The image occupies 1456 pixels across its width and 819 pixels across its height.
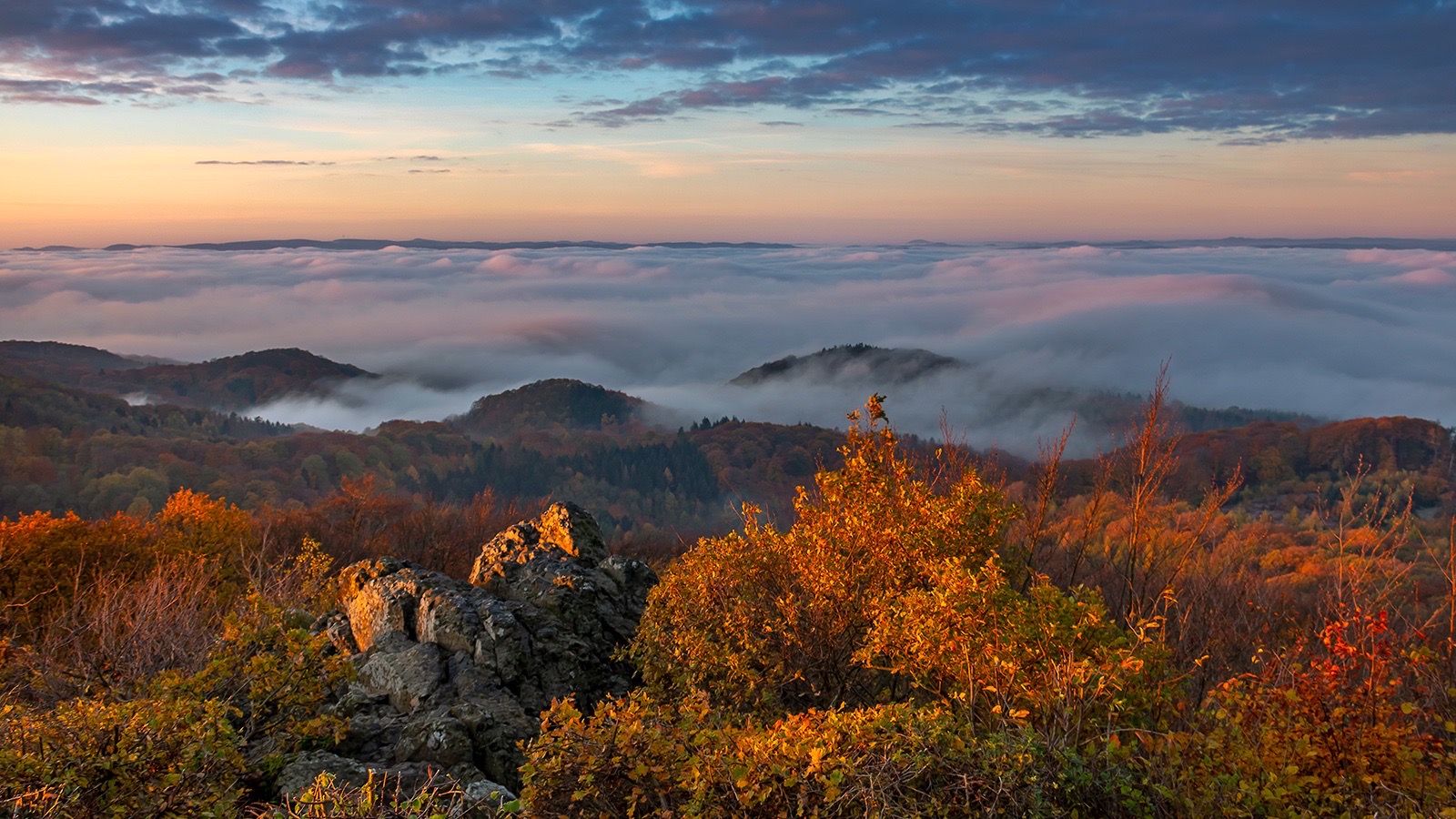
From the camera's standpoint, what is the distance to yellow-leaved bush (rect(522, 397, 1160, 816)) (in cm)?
729

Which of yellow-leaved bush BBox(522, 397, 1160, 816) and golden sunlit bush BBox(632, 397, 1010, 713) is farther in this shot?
golden sunlit bush BBox(632, 397, 1010, 713)

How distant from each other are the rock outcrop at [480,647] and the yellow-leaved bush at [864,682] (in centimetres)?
143

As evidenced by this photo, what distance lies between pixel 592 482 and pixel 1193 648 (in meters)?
159

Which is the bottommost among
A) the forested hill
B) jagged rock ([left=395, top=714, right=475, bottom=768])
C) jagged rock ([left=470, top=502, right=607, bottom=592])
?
the forested hill

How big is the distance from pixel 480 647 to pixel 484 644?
0.07 m

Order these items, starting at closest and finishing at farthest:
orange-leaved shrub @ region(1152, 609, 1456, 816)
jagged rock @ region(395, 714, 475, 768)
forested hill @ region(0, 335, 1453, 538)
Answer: orange-leaved shrub @ region(1152, 609, 1456, 816)
jagged rock @ region(395, 714, 475, 768)
forested hill @ region(0, 335, 1453, 538)

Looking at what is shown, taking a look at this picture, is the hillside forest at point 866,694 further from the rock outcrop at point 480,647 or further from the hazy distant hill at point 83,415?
the hazy distant hill at point 83,415

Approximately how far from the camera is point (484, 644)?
1331 centimetres

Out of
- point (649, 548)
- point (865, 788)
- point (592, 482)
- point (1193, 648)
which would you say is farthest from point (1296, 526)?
point (592, 482)

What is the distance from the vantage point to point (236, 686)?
10.8 m

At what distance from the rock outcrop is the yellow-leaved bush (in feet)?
4.68

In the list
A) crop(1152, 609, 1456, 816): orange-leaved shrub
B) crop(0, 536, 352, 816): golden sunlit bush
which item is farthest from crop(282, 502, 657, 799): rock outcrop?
crop(1152, 609, 1456, 816): orange-leaved shrub

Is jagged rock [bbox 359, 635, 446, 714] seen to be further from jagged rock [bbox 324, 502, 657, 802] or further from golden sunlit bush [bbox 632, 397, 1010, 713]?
golden sunlit bush [bbox 632, 397, 1010, 713]

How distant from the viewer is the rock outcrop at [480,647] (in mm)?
10953
